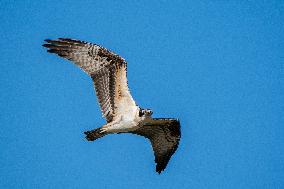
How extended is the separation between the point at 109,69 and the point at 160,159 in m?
2.68

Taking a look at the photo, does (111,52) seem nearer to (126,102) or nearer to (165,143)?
(126,102)

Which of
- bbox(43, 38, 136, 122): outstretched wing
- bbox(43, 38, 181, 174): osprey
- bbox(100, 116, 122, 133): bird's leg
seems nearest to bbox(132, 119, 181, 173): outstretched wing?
bbox(43, 38, 181, 174): osprey

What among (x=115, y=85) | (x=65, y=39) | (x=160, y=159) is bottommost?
(x=160, y=159)

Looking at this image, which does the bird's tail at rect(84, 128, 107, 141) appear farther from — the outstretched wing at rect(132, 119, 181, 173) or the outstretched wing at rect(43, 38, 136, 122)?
the outstretched wing at rect(132, 119, 181, 173)

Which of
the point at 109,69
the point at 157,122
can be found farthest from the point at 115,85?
the point at 157,122

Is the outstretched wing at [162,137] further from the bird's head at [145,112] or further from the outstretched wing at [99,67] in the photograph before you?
the outstretched wing at [99,67]

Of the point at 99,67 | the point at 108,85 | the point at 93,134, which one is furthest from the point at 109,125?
the point at 99,67

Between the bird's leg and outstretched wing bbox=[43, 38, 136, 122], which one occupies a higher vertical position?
outstretched wing bbox=[43, 38, 136, 122]

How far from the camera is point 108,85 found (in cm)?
1230

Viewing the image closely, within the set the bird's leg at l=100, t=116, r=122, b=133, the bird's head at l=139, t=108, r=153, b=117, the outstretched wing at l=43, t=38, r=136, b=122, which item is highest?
the outstretched wing at l=43, t=38, r=136, b=122

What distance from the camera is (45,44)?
40.1 feet

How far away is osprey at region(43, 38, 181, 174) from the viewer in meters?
12.2

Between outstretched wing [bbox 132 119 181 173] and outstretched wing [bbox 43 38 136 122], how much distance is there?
39.6 inches

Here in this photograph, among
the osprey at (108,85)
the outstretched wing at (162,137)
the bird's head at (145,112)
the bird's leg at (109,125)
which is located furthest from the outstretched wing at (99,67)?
the outstretched wing at (162,137)
